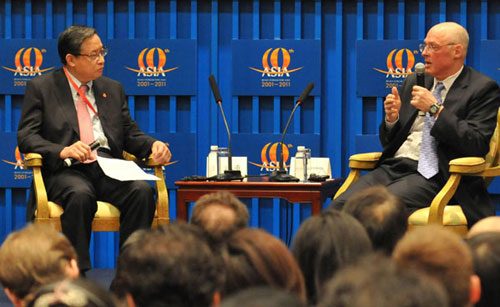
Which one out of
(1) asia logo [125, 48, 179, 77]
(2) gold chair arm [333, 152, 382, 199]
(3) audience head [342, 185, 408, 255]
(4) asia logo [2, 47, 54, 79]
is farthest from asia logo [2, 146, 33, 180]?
(3) audience head [342, 185, 408, 255]

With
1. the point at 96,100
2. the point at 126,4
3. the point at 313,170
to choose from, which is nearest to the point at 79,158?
the point at 96,100

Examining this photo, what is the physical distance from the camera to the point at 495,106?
3945mm

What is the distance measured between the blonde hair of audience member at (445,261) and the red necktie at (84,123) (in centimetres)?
285

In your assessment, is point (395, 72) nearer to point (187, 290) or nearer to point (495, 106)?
point (495, 106)

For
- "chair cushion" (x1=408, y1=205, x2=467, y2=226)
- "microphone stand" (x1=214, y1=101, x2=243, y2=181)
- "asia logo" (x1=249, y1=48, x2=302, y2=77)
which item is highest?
"asia logo" (x1=249, y1=48, x2=302, y2=77)

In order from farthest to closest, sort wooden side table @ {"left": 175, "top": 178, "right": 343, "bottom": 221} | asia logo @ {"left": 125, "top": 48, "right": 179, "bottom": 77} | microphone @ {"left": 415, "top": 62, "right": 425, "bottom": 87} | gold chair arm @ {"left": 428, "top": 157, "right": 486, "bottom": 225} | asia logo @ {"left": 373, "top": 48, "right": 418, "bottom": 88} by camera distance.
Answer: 1. asia logo @ {"left": 125, "top": 48, "right": 179, "bottom": 77}
2. asia logo @ {"left": 373, "top": 48, "right": 418, "bottom": 88}
3. microphone @ {"left": 415, "top": 62, "right": 425, "bottom": 87}
4. wooden side table @ {"left": 175, "top": 178, "right": 343, "bottom": 221}
5. gold chair arm @ {"left": 428, "top": 157, "right": 486, "bottom": 225}

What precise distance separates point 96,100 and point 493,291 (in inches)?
118

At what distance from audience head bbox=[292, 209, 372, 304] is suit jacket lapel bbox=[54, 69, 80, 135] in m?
2.55

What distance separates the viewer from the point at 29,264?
1.54 m

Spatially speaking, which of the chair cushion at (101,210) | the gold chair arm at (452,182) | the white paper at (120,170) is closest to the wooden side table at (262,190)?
the white paper at (120,170)

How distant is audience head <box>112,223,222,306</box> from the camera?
1296 millimetres

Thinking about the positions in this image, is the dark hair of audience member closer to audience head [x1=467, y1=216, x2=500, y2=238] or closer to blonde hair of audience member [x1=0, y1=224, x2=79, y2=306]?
blonde hair of audience member [x1=0, y1=224, x2=79, y2=306]

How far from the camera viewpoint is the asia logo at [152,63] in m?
5.33

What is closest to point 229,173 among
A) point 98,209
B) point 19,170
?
point 98,209
